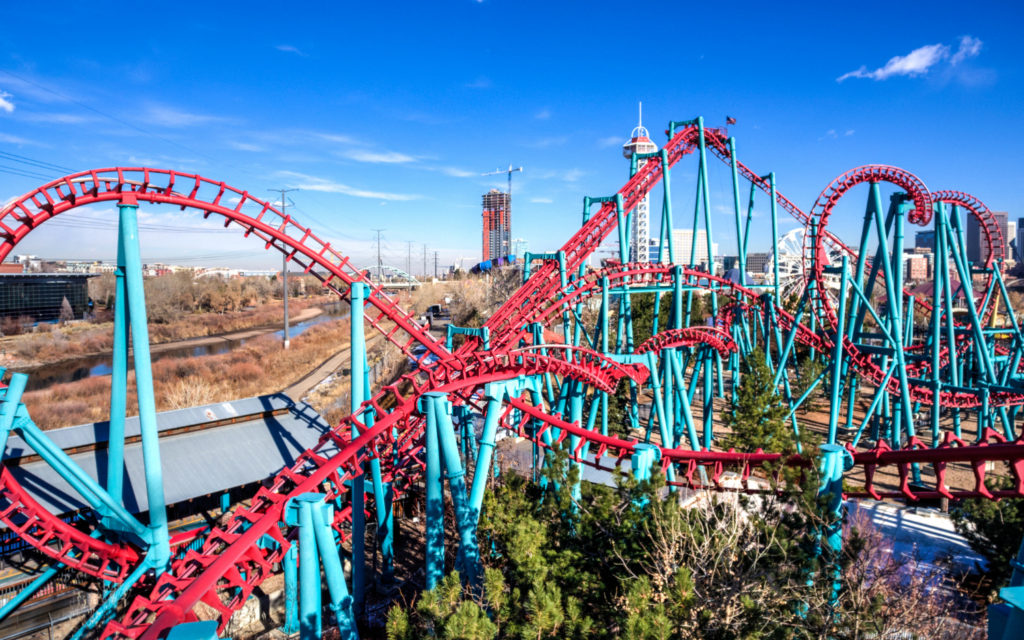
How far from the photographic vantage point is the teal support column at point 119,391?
328 inches

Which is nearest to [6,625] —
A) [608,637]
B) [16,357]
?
[608,637]

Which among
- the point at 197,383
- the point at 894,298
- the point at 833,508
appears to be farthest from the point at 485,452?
the point at 197,383

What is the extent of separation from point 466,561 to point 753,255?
147792mm

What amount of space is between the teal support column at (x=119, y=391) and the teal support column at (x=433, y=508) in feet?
14.3

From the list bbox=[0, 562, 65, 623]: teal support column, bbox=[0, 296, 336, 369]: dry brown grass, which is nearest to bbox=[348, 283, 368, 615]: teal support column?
bbox=[0, 562, 65, 623]: teal support column

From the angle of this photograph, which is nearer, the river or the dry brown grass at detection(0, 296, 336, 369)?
the river

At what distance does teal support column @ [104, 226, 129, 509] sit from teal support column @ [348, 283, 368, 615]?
3227mm

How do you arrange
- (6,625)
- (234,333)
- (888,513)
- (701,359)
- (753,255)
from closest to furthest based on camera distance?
(6,625), (888,513), (701,359), (234,333), (753,255)

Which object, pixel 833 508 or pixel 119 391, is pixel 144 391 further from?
pixel 833 508

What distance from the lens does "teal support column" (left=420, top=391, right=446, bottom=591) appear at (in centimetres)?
738

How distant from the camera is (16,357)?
106 ft

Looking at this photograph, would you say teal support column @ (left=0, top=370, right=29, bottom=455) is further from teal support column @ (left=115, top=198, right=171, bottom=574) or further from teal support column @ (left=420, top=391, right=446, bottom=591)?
teal support column @ (left=420, top=391, right=446, bottom=591)

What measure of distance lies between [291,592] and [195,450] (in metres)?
4.04

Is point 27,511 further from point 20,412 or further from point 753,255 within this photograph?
point 753,255
